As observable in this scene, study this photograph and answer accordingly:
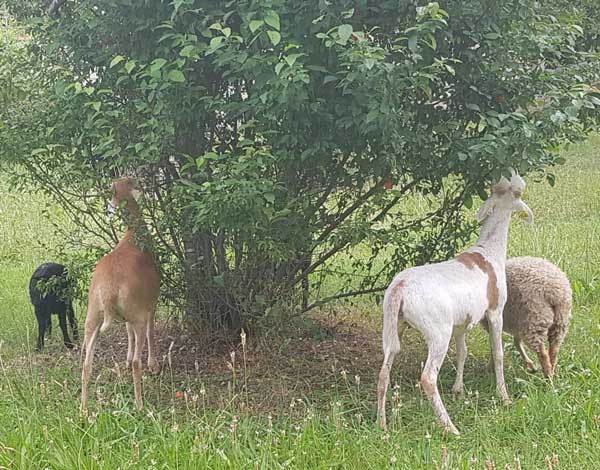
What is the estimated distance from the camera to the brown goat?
15.4 ft

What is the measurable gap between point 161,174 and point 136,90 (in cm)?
64

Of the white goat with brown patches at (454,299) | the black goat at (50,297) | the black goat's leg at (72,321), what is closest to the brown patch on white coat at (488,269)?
the white goat with brown patches at (454,299)

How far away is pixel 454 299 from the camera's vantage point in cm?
455

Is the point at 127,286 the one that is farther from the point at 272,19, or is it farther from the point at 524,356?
the point at 524,356

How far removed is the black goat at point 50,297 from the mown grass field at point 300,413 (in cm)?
19

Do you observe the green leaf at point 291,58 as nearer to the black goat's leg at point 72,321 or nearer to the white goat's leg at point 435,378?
the white goat's leg at point 435,378

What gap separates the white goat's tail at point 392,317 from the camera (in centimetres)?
443

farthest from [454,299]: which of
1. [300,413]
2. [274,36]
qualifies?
[274,36]

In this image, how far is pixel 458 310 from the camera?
15.1 feet

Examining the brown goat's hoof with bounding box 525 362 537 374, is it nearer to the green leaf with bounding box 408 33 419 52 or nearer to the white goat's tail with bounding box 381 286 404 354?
the white goat's tail with bounding box 381 286 404 354

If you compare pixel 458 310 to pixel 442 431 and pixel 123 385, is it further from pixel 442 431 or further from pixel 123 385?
pixel 123 385

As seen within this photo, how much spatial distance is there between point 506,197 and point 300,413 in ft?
5.79

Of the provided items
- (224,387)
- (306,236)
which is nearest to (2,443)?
(224,387)

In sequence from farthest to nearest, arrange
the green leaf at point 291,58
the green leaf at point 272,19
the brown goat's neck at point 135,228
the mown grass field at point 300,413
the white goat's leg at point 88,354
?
the brown goat's neck at point 135,228
the white goat's leg at point 88,354
the mown grass field at point 300,413
the green leaf at point 272,19
the green leaf at point 291,58
